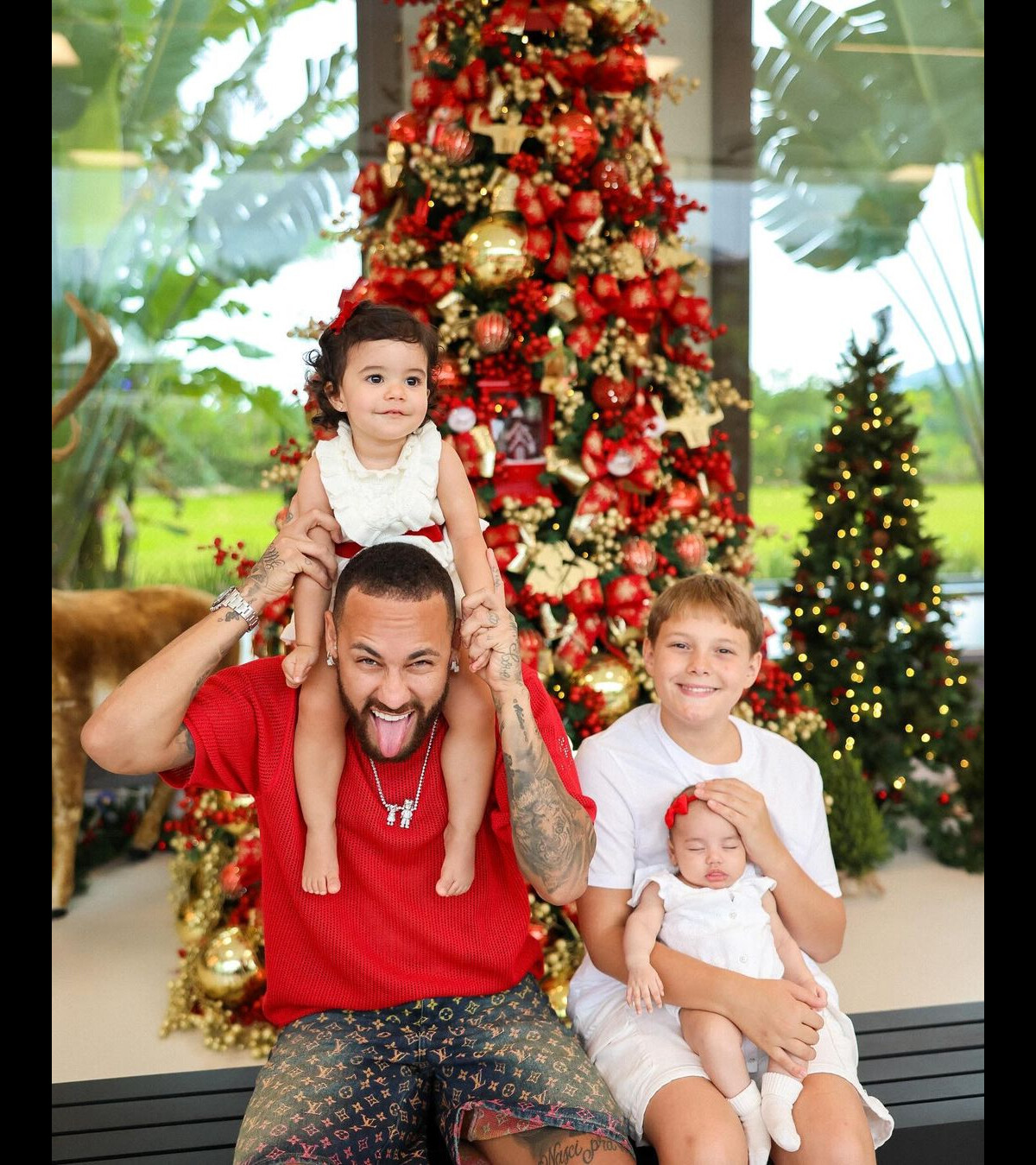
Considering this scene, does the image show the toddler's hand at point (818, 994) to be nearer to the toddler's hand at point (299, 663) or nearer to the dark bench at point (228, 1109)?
the dark bench at point (228, 1109)

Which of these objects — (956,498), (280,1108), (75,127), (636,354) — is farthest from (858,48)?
(280,1108)

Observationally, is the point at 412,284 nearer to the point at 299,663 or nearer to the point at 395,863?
the point at 299,663

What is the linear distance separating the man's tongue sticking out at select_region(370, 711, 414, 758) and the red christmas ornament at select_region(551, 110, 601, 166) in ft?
6.44

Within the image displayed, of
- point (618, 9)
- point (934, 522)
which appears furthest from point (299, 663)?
point (934, 522)

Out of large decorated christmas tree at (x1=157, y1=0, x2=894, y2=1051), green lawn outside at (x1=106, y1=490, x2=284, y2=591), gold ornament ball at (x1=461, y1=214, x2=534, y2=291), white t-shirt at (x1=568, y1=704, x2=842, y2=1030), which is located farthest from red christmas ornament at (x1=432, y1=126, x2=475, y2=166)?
green lawn outside at (x1=106, y1=490, x2=284, y2=591)

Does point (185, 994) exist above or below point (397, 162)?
below

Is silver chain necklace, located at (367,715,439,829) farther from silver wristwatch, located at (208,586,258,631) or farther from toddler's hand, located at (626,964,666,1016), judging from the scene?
toddler's hand, located at (626,964,666,1016)

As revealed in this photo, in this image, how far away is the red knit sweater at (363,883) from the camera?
1.94 meters

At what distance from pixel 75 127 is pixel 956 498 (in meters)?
4.35

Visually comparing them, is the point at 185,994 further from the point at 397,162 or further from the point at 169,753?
the point at 397,162

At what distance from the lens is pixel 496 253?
313cm

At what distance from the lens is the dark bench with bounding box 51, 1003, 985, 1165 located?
83.2 inches

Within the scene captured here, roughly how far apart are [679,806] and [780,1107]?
0.50 meters

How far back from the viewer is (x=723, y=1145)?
1.73 m
